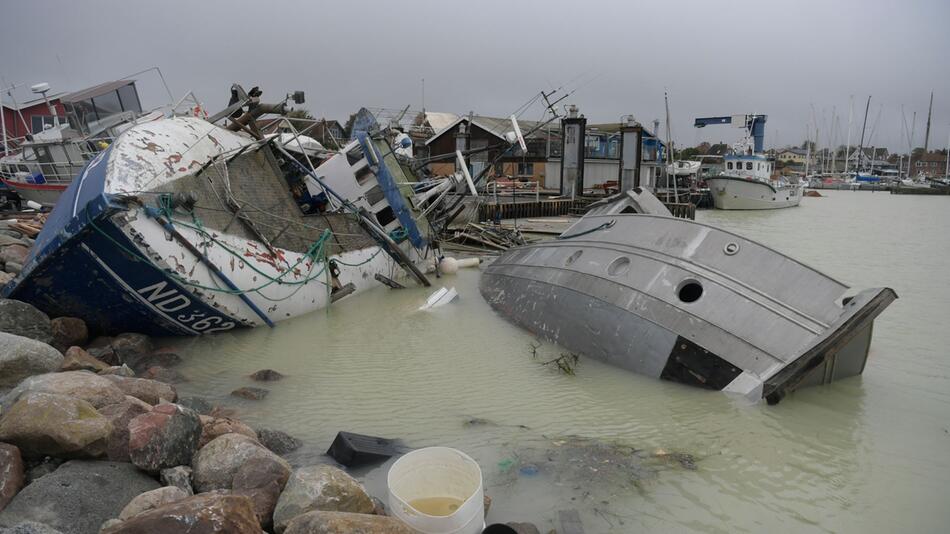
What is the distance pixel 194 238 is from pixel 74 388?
361cm

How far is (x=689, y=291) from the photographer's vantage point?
762cm

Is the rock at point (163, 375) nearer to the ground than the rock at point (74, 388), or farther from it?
nearer to the ground

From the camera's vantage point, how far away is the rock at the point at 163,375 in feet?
23.1

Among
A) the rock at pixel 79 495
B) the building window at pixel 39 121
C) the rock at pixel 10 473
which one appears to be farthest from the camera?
the building window at pixel 39 121

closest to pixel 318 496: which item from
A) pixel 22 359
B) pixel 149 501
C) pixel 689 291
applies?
pixel 149 501

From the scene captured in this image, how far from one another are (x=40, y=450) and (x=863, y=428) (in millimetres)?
7968

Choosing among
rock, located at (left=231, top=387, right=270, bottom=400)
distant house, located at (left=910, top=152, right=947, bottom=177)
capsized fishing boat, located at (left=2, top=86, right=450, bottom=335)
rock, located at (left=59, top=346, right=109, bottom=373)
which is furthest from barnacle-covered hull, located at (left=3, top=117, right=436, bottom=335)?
distant house, located at (left=910, top=152, right=947, bottom=177)

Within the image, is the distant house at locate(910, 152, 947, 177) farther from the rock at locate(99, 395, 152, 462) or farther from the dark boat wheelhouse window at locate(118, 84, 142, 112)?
the rock at locate(99, 395, 152, 462)

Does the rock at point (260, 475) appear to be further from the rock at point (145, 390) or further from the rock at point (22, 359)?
the rock at point (22, 359)

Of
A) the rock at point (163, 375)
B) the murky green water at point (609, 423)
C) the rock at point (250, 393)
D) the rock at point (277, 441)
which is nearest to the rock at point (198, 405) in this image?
the murky green water at point (609, 423)

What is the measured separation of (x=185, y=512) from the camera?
2.91 metres

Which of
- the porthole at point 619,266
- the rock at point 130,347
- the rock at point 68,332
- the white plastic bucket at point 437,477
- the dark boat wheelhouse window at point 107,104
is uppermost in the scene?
the dark boat wheelhouse window at point 107,104

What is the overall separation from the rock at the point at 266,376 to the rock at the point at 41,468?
11.1 ft

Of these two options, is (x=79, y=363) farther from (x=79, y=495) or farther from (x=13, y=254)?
(x=13, y=254)
